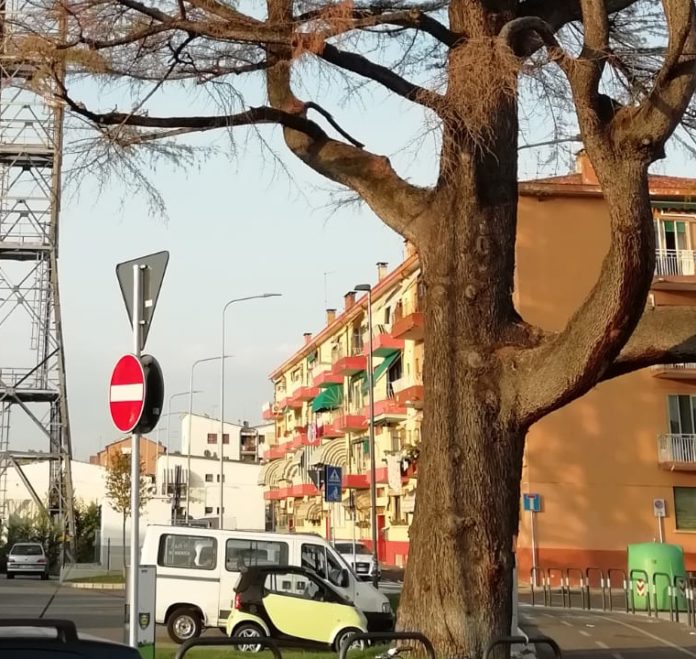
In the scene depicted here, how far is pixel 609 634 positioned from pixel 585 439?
19594 millimetres

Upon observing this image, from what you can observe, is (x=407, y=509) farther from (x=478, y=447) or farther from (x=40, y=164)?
(x=478, y=447)

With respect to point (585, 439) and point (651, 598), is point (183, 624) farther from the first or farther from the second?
point (585, 439)

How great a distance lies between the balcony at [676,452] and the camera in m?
38.1

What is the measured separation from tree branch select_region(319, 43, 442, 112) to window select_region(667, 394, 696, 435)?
30.8 metres

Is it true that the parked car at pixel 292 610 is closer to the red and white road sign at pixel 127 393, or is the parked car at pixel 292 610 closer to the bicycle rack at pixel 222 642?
the bicycle rack at pixel 222 642

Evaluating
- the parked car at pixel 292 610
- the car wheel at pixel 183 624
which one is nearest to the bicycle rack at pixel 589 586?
the car wheel at pixel 183 624

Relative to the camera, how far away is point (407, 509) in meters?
47.0

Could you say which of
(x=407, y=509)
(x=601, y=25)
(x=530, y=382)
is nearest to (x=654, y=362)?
(x=530, y=382)

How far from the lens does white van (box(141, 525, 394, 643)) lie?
17781mm

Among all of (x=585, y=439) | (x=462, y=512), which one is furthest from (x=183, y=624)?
(x=585, y=439)

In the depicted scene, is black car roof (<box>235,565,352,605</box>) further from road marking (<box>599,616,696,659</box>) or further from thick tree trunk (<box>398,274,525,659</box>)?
thick tree trunk (<box>398,274,525,659</box>)

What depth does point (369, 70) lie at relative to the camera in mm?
10672

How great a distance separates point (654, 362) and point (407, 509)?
37643 mm

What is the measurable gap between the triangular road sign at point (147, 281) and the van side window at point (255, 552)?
36.1 feet
